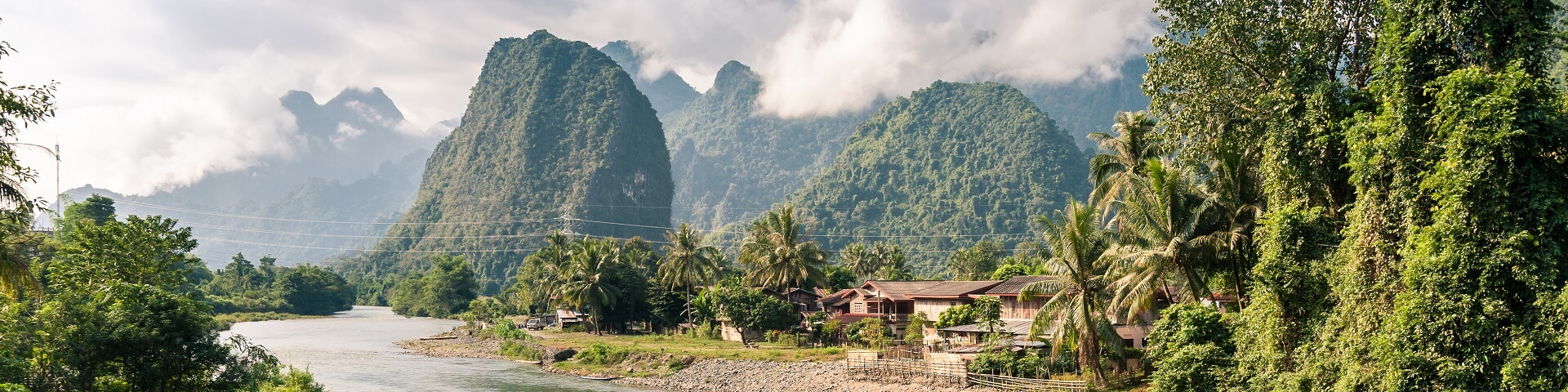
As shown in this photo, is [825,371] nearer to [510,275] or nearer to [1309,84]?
[1309,84]

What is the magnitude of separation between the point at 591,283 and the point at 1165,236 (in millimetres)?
47976

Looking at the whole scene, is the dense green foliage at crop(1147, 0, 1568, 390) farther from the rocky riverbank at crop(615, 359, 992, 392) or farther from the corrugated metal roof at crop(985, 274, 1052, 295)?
the corrugated metal roof at crop(985, 274, 1052, 295)

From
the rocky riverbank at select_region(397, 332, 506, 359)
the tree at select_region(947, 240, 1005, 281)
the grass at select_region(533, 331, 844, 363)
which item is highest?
the tree at select_region(947, 240, 1005, 281)

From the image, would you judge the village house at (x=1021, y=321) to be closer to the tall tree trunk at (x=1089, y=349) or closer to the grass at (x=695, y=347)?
the tall tree trunk at (x=1089, y=349)

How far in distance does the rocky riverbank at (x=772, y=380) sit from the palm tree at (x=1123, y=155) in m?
9.65

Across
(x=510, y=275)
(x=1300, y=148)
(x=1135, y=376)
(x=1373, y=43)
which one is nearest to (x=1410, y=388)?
(x=1300, y=148)

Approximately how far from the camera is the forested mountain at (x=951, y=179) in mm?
159250

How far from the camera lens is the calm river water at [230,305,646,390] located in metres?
46.8

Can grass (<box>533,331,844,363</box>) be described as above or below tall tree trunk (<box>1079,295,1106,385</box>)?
below

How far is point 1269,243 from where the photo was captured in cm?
2130

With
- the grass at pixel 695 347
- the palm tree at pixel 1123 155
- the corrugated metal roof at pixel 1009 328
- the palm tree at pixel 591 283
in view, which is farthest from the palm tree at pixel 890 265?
the palm tree at pixel 1123 155

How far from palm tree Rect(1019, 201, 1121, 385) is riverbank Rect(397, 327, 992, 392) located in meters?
3.83

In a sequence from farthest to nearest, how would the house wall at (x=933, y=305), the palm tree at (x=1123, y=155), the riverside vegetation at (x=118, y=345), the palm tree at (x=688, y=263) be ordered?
1. the palm tree at (x=688, y=263)
2. the house wall at (x=933, y=305)
3. the palm tree at (x=1123, y=155)
4. the riverside vegetation at (x=118, y=345)


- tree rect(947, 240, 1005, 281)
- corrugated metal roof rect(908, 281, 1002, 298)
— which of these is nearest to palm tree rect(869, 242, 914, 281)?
tree rect(947, 240, 1005, 281)
